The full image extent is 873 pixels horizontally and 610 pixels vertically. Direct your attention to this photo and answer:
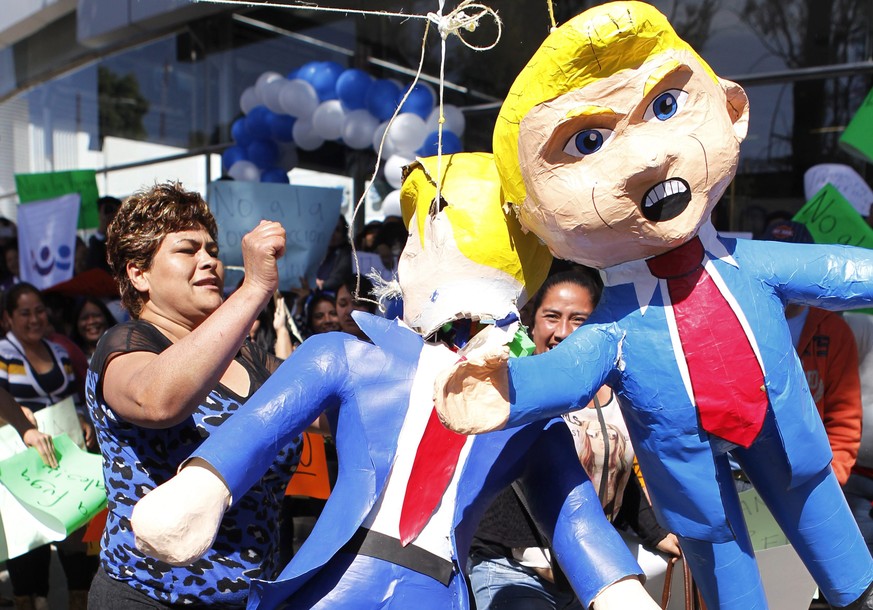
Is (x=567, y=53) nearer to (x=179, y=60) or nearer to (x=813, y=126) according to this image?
(x=813, y=126)

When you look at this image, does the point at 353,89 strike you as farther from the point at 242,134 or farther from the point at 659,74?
the point at 659,74

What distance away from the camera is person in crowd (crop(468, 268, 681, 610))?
98.4 inches

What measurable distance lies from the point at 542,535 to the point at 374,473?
2.35 feet

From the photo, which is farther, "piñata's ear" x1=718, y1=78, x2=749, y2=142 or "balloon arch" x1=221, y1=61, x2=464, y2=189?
Result: "balloon arch" x1=221, y1=61, x2=464, y2=189

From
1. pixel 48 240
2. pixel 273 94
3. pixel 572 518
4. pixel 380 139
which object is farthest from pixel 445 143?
pixel 572 518

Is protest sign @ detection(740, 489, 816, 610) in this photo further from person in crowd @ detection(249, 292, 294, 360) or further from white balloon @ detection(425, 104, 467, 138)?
white balloon @ detection(425, 104, 467, 138)

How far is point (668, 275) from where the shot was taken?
1871 millimetres

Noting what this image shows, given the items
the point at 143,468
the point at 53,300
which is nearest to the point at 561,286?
the point at 143,468

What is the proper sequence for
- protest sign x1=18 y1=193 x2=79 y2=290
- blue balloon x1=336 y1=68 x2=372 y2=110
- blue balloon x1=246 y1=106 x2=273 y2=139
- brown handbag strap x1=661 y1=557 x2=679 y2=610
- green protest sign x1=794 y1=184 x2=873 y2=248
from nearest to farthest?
brown handbag strap x1=661 y1=557 x2=679 y2=610
green protest sign x1=794 y1=184 x2=873 y2=248
protest sign x1=18 y1=193 x2=79 y2=290
blue balloon x1=336 y1=68 x2=372 y2=110
blue balloon x1=246 y1=106 x2=273 y2=139

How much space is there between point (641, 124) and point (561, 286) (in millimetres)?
1282

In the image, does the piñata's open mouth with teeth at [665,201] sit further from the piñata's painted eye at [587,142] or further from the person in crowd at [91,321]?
the person in crowd at [91,321]

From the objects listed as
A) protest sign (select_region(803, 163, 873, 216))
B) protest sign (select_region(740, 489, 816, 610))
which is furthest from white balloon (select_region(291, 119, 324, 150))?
protest sign (select_region(740, 489, 816, 610))

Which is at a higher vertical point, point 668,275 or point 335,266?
point 668,275

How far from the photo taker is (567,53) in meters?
1.78
